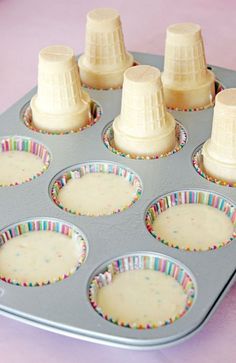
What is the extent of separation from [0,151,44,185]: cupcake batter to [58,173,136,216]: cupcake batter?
0.08 metres

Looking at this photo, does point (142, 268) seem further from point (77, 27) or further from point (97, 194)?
point (77, 27)

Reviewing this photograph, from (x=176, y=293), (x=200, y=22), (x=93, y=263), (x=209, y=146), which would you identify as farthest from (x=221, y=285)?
(x=200, y=22)

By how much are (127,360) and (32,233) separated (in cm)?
26

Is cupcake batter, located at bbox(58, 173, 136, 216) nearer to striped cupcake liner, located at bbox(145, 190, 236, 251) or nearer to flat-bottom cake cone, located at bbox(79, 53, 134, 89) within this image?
striped cupcake liner, located at bbox(145, 190, 236, 251)

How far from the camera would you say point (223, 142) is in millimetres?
1264

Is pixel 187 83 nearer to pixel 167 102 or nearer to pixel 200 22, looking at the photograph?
pixel 167 102

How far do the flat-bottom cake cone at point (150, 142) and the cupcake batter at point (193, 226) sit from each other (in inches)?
5.3

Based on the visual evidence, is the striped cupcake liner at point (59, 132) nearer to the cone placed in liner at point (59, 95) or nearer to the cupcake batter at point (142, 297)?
the cone placed in liner at point (59, 95)

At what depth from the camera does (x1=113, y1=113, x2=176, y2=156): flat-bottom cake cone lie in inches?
52.2

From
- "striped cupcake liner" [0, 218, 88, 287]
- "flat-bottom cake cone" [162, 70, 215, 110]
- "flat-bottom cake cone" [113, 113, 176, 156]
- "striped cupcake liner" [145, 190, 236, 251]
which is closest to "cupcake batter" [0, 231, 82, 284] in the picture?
"striped cupcake liner" [0, 218, 88, 287]

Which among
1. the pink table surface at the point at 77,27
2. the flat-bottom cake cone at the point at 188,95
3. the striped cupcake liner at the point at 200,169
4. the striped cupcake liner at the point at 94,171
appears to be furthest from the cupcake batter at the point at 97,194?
the pink table surface at the point at 77,27

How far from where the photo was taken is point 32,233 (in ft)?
3.93

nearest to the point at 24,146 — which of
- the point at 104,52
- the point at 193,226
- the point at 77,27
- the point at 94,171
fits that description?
the point at 94,171

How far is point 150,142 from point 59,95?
19 centimetres
